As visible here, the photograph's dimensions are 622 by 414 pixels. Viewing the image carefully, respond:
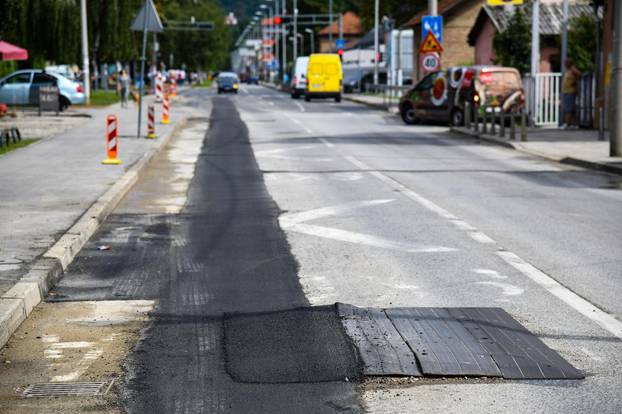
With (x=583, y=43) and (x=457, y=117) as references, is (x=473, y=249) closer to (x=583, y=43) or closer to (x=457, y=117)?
(x=457, y=117)

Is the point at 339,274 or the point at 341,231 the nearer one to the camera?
the point at 339,274

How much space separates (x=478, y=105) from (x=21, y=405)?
2674 cm

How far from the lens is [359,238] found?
10914 millimetres

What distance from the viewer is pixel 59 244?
32.6ft

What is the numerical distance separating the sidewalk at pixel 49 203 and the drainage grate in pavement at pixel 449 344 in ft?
7.23

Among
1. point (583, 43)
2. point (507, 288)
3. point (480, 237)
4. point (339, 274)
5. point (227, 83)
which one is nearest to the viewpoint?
point (507, 288)

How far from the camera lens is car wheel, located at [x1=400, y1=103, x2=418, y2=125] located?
117 feet

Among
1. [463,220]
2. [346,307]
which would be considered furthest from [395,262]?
[463,220]

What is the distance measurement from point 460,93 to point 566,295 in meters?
25.2

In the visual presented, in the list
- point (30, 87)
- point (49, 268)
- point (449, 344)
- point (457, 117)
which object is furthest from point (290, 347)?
point (30, 87)

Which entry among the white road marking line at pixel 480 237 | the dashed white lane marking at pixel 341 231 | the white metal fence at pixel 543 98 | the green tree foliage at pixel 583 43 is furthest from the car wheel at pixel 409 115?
the white road marking line at pixel 480 237

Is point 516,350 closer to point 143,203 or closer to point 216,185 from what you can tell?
point 143,203

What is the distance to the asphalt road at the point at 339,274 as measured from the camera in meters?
5.66

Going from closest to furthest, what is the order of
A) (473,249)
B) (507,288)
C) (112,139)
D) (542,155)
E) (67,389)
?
1. (67,389)
2. (507,288)
3. (473,249)
4. (112,139)
5. (542,155)
